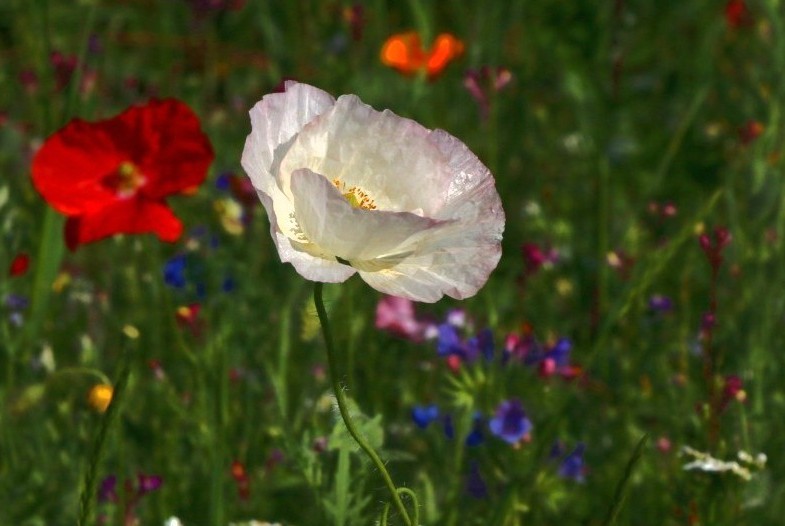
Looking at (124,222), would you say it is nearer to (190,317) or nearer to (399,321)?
(190,317)

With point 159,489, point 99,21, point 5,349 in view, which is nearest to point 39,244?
point 5,349

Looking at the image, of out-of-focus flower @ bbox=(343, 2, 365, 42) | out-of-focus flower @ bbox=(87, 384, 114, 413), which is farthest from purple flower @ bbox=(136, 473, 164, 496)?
out-of-focus flower @ bbox=(343, 2, 365, 42)

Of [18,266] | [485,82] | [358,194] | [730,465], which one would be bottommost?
[18,266]

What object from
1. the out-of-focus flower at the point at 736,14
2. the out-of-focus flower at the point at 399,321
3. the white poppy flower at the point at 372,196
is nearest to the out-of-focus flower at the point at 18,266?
the out-of-focus flower at the point at 399,321

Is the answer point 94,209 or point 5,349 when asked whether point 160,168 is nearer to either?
point 94,209

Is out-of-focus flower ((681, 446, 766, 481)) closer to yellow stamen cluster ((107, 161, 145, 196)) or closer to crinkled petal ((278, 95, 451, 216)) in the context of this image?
crinkled petal ((278, 95, 451, 216))

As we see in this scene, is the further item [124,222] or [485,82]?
[485,82]

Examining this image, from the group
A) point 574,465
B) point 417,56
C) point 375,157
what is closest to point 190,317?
point 574,465
